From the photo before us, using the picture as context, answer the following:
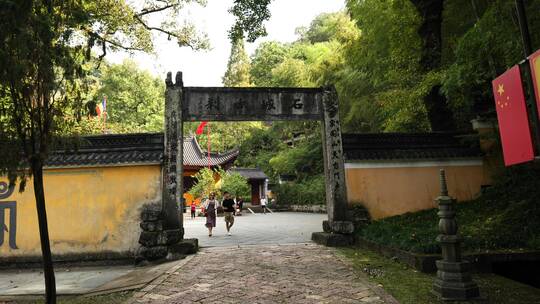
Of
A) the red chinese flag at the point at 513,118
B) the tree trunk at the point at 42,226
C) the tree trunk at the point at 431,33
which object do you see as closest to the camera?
the red chinese flag at the point at 513,118

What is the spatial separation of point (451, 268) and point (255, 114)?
6256mm

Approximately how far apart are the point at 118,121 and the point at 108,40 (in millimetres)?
23868

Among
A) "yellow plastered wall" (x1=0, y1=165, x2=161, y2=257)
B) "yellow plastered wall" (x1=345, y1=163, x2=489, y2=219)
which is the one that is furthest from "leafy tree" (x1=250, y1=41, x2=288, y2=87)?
"yellow plastered wall" (x1=0, y1=165, x2=161, y2=257)

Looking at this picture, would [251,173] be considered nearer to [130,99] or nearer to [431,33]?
[130,99]

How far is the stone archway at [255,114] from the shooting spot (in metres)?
9.02

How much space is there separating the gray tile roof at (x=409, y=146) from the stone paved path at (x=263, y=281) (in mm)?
3160

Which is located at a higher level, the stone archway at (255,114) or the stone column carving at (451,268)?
the stone archway at (255,114)

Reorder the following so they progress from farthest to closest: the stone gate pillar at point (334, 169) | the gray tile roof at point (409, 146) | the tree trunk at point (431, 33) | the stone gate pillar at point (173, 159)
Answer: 1. the tree trunk at point (431, 33)
2. the gray tile roof at point (409, 146)
3. the stone gate pillar at point (334, 169)
4. the stone gate pillar at point (173, 159)

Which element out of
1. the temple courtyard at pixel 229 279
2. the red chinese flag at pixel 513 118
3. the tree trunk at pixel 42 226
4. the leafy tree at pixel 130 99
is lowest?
the temple courtyard at pixel 229 279

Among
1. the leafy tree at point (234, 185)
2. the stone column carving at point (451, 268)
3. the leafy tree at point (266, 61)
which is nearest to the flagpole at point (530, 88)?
the stone column carving at point (451, 268)

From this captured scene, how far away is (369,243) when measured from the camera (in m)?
8.32

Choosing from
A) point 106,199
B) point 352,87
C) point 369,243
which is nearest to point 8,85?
point 106,199

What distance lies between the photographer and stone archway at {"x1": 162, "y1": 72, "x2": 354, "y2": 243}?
9023 mm

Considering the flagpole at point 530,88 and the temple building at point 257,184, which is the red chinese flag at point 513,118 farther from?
the temple building at point 257,184
